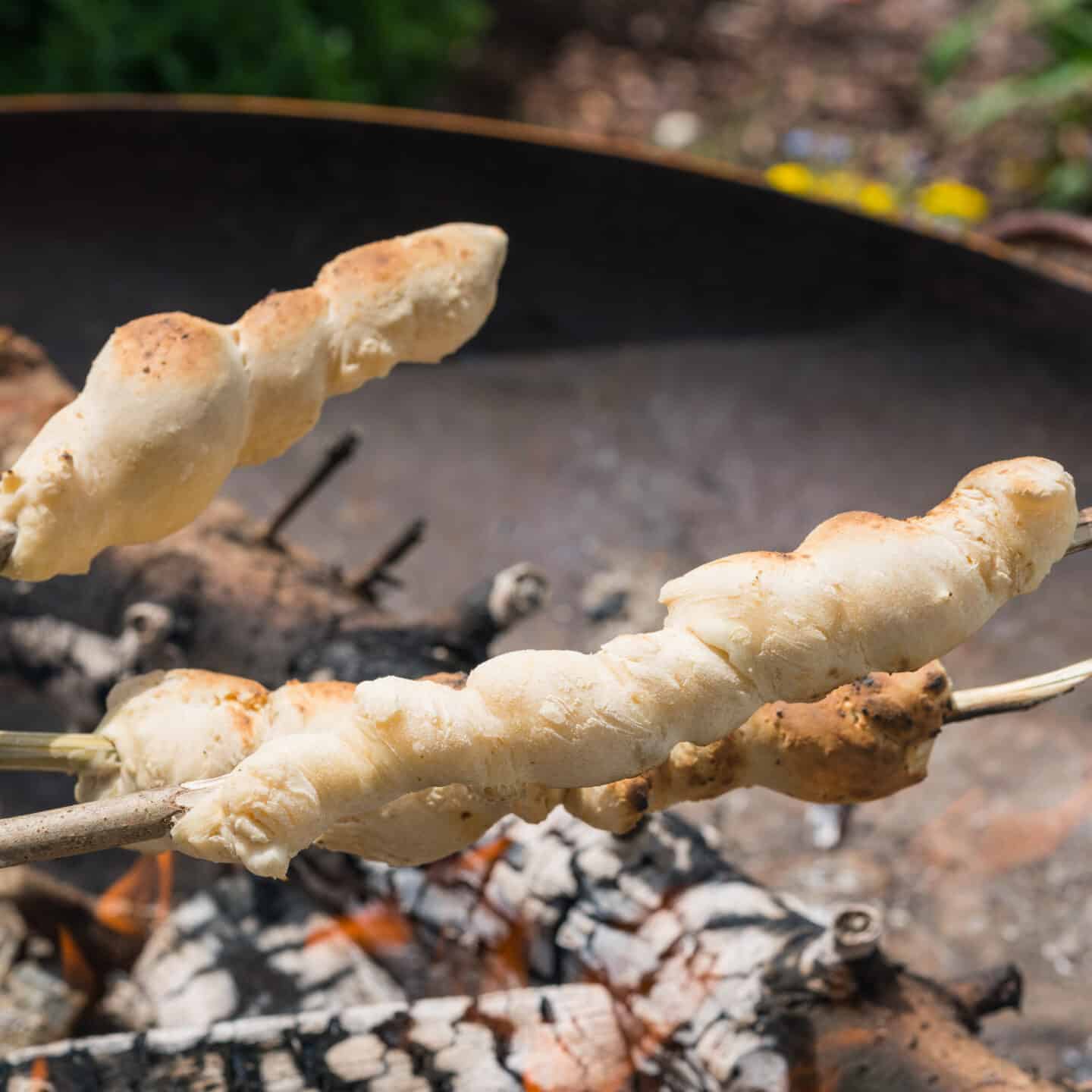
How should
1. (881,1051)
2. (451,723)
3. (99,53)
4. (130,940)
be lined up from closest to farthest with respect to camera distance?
(451,723)
(881,1051)
(130,940)
(99,53)

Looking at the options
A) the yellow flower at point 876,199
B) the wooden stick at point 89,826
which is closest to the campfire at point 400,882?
the wooden stick at point 89,826

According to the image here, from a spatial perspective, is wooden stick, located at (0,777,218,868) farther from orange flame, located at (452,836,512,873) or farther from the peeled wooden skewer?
orange flame, located at (452,836,512,873)

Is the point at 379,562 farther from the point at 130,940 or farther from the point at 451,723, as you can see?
the point at 451,723

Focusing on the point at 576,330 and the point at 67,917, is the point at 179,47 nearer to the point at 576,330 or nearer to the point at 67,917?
the point at 576,330

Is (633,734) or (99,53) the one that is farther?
(99,53)

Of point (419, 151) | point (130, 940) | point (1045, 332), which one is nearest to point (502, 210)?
point (419, 151)

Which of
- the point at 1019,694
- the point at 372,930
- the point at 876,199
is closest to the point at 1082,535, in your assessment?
the point at 1019,694
